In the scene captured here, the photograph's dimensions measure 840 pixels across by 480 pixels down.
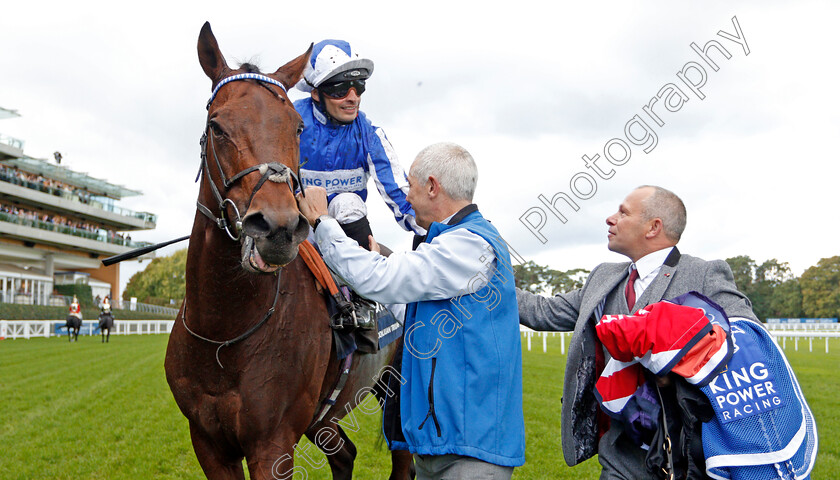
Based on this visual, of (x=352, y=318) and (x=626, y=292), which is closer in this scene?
(x=626, y=292)

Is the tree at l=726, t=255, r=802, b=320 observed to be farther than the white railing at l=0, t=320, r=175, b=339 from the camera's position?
Yes

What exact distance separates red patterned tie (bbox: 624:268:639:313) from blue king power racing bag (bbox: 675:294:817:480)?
1.74 ft

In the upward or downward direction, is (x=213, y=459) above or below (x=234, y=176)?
below

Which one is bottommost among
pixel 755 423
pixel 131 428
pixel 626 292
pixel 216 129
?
pixel 131 428

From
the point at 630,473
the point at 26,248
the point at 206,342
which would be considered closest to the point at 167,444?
the point at 206,342

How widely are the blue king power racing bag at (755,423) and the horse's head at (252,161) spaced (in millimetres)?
1586

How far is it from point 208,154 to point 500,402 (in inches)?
59.8

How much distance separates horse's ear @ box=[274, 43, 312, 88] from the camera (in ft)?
9.29

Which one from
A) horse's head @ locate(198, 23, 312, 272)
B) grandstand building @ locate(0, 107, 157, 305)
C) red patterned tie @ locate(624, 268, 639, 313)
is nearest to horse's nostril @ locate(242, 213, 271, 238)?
horse's head @ locate(198, 23, 312, 272)

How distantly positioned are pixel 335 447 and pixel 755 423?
8.77 feet

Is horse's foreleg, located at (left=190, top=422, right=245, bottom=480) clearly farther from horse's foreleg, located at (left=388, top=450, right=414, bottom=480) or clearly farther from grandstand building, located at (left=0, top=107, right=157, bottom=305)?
grandstand building, located at (left=0, top=107, right=157, bottom=305)

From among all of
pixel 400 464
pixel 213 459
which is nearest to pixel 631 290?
pixel 213 459

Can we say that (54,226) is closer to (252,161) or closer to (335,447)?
(335,447)

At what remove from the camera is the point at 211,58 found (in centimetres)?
272
